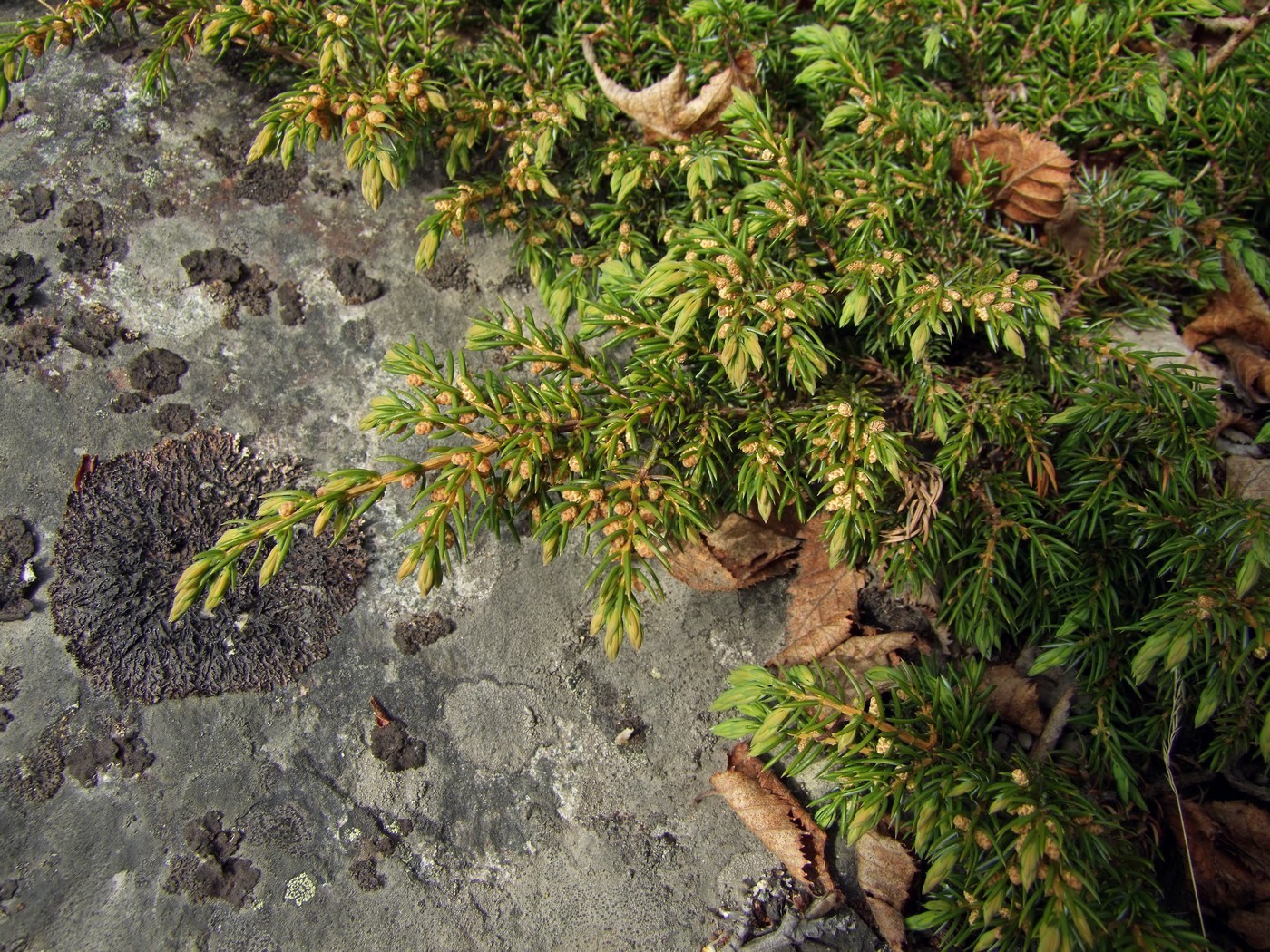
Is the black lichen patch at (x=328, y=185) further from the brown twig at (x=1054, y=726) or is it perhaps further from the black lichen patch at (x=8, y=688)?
the brown twig at (x=1054, y=726)

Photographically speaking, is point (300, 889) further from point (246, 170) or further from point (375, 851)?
point (246, 170)

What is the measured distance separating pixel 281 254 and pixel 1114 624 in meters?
2.89

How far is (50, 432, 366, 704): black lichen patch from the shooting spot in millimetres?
2529

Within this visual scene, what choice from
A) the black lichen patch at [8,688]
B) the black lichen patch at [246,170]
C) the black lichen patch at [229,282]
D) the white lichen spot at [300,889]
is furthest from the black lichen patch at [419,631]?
the black lichen patch at [246,170]

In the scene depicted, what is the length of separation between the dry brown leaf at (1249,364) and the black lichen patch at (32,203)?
3954 mm

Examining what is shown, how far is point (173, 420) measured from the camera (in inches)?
108

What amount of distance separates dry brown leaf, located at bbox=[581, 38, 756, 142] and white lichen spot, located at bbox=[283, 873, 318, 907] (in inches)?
98.7

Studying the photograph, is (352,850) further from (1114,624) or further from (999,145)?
(999,145)

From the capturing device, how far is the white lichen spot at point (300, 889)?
2.39 meters

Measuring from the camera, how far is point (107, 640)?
253 cm

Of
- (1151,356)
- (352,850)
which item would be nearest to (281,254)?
(352,850)

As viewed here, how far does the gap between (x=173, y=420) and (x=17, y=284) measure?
26.4 inches

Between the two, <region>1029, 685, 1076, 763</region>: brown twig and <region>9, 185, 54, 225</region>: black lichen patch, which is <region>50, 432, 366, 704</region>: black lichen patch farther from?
<region>1029, 685, 1076, 763</region>: brown twig

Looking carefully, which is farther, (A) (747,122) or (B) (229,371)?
(B) (229,371)
